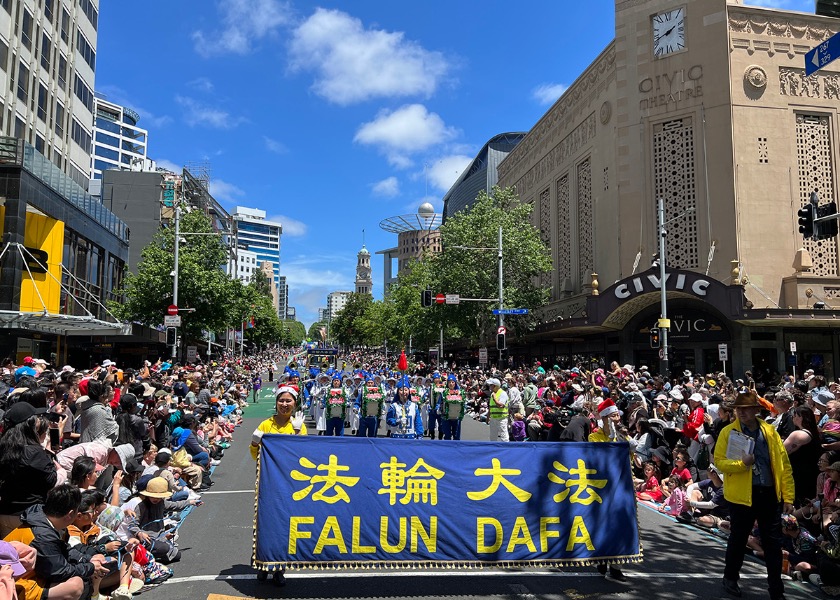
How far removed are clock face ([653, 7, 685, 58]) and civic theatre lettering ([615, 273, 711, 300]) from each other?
41.4ft

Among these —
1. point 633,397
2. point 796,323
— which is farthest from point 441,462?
point 796,323

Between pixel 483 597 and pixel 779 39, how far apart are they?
114 feet

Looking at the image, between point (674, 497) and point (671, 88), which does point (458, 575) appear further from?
point (671, 88)

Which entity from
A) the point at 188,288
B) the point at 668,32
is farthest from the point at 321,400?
the point at 668,32

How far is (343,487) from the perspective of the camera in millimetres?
6125

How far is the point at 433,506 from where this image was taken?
6.14m

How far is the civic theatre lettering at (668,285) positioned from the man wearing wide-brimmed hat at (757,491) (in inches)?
902

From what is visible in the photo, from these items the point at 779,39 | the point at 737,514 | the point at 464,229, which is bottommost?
the point at 737,514

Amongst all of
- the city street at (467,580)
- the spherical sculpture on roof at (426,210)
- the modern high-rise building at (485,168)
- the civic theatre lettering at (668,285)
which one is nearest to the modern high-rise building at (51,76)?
the city street at (467,580)

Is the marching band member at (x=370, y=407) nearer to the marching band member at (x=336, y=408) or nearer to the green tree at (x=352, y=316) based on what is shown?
the marching band member at (x=336, y=408)

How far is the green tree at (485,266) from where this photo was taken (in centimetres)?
3769

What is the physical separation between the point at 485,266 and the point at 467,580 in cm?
3229

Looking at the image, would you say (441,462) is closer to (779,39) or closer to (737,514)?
(737,514)

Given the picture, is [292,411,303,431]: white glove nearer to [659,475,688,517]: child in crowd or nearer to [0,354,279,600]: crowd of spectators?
[0,354,279,600]: crowd of spectators
